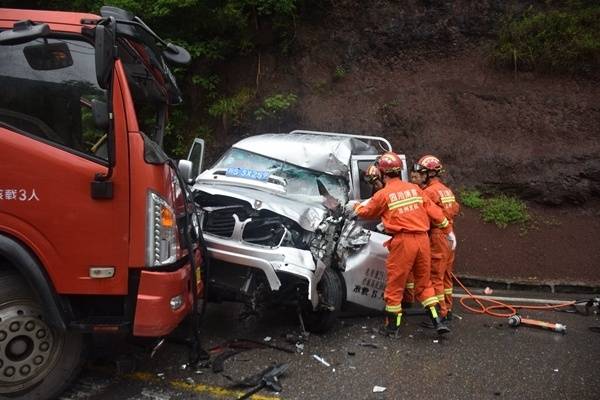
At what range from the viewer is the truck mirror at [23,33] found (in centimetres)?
341

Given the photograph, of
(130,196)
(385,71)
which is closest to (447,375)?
(130,196)

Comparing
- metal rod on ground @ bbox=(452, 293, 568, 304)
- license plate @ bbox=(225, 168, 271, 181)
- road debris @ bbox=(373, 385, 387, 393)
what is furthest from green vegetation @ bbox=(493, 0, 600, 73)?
road debris @ bbox=(373, 385, 387, 393)

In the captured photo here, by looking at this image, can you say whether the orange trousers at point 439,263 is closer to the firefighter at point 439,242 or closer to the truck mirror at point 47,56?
the firefighter at point 439,242

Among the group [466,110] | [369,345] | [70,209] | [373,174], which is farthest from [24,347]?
[466,110]

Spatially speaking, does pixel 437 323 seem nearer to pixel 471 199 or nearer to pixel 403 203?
pixel 403 203

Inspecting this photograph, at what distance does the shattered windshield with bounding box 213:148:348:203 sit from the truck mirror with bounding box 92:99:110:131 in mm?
2284

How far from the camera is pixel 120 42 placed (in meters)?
4.03

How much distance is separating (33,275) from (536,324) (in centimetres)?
483

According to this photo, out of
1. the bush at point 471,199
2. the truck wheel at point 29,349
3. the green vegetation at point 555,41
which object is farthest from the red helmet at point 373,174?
the green vegetation at point 555,41

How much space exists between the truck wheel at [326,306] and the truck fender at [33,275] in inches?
93.6

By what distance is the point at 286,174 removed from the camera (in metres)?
6.01

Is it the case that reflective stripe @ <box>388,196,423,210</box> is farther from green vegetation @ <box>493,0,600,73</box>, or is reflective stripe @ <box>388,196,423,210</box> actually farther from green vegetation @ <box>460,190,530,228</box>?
green vegetation @ <box>493,0,600,73</box>

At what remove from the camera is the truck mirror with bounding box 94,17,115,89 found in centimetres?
338

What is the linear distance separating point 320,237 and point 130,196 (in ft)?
6.78
